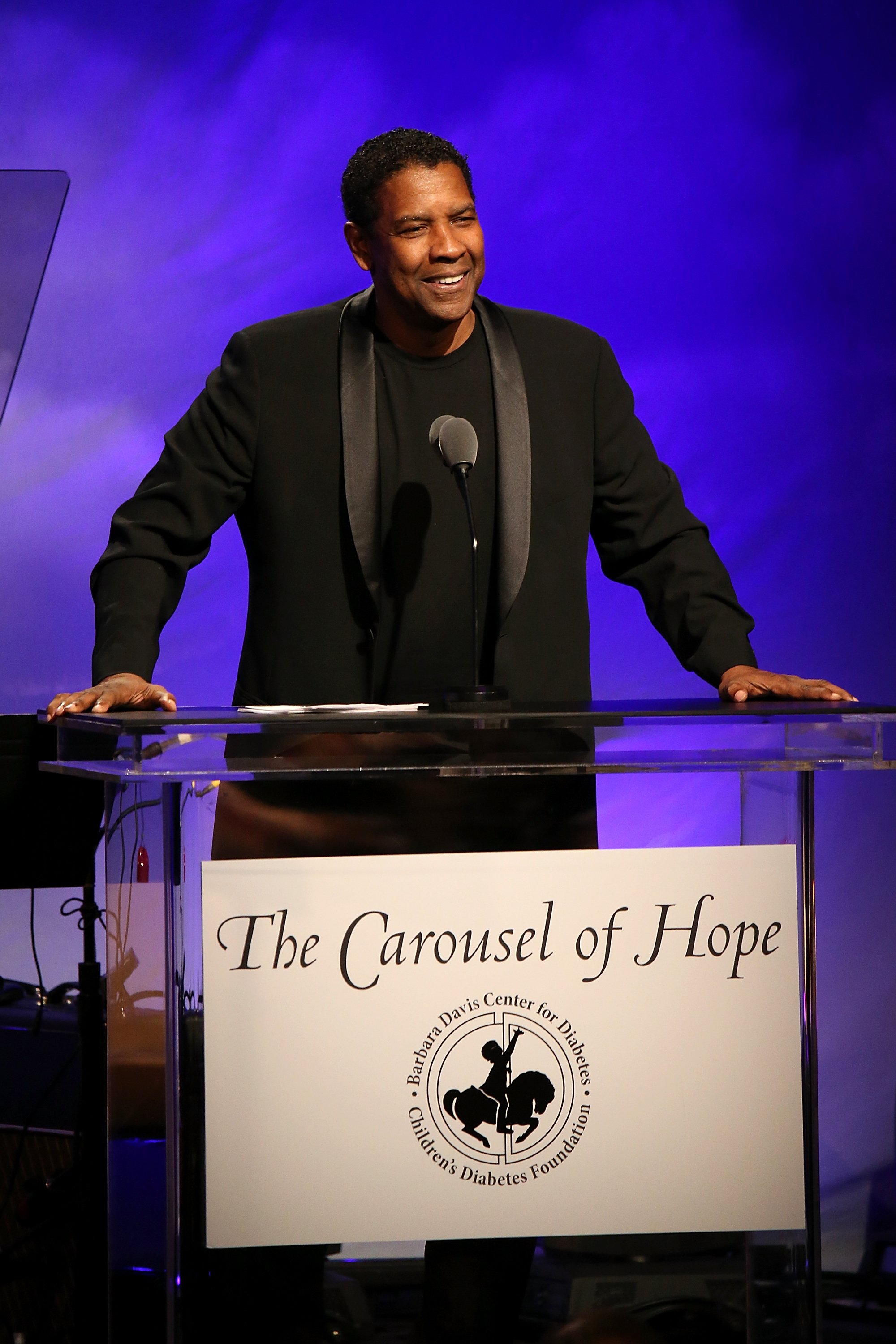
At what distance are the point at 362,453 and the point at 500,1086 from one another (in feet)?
3.12

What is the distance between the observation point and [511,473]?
1.91 metres

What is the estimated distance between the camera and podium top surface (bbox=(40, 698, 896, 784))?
1.16 meters

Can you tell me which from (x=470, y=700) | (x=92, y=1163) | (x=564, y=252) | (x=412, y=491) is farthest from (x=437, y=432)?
(x=564, y=252)

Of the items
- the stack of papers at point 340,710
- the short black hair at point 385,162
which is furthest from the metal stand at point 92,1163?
the short black hair at point 385,162

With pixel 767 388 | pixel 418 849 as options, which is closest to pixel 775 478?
pixel 767 388

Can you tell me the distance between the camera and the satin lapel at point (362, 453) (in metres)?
1.88

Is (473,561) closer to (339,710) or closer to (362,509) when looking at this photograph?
(339,710)

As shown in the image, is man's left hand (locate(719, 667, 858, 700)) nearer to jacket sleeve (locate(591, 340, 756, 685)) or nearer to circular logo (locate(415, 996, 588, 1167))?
jacket sleeve (locate(591, 340, 756, 685))

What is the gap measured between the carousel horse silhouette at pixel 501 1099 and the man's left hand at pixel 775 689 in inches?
19.5

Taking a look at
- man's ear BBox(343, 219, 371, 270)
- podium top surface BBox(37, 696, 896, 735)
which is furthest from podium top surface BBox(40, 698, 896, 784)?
man's ear BBox(343, 219, 371, 270)

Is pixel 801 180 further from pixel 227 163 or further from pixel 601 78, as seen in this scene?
pixel 227 163

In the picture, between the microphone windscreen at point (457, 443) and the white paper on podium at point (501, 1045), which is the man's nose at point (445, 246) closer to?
the microphone windscreen at point (457, 443)

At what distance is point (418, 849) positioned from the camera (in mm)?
1197

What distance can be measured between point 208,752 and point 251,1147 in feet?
1.04
